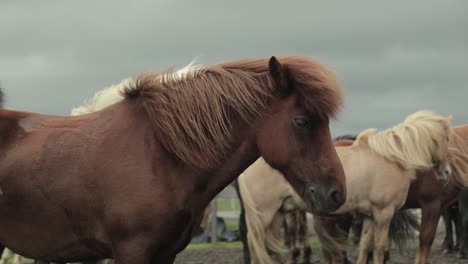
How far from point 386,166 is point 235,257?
3484mm

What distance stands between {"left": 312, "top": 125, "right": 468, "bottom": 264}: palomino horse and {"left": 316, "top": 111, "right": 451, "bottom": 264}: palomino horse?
531mm

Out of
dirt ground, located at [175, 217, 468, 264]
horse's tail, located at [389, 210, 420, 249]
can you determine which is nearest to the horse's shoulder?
dirt ground, located at [175, 217, 468, 264]

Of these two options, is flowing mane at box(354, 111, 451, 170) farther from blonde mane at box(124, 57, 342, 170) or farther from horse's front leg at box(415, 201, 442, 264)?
blonde mane at box(124, 57, 342, 170)

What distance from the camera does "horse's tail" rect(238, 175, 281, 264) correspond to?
10367 millimetres

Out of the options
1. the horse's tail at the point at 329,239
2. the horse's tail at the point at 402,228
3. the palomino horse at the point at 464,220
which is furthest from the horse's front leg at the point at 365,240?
the palomino horse at the point at 464,220

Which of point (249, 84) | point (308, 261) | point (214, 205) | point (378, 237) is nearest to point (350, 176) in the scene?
point (378, 237)

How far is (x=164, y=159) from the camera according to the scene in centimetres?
455

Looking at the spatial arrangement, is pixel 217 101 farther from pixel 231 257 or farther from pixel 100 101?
pixel 231 257

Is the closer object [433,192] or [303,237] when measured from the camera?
[433,192]

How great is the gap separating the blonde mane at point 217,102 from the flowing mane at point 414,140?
20.3ft

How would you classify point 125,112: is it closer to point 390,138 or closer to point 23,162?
point 23,162

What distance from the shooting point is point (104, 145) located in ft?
15.2

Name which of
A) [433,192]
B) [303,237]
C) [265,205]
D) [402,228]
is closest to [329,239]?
[303,237]

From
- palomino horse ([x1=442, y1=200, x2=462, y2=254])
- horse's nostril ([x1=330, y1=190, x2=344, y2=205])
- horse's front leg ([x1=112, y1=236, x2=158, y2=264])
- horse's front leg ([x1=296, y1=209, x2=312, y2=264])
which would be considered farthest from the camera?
palomino horse ([x1=442, y1=200, x2=462, y2=254])
